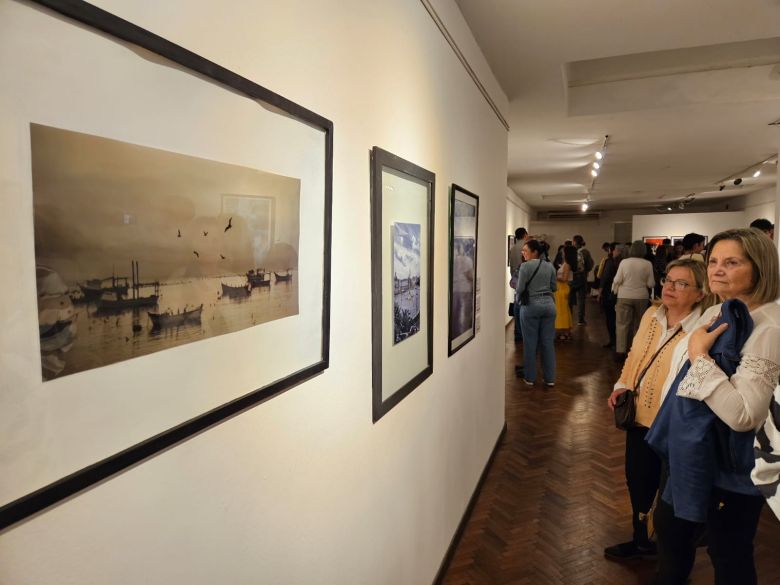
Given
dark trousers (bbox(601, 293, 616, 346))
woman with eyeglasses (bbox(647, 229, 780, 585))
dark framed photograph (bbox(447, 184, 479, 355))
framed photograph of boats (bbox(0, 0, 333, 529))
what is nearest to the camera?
framed photograph of boats (bbox(0, 0, 333, 529))

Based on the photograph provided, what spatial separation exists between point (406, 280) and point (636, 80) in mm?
4184

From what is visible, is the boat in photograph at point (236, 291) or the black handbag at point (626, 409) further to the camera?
the black handbag at point (626, 409)

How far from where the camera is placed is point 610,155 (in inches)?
304

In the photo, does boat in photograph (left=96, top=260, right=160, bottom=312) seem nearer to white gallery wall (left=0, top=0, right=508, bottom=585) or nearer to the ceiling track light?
white gallery wall (left=0, top=0, right=508, bottom=585)

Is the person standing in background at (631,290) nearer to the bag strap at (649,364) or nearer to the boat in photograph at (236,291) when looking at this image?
the bag strap at (649,364)

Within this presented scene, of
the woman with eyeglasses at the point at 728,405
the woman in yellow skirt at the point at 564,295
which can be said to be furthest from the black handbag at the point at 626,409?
the woman in yellow skirt at the point at 564,295

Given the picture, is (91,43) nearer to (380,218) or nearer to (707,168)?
(380,218)

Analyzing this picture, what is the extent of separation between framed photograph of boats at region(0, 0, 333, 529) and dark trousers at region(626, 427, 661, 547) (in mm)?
2208

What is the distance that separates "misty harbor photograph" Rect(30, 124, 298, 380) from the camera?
2.12 ft

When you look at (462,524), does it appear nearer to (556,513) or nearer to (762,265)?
(556,513)

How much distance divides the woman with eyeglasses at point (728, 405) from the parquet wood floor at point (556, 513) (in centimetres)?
104

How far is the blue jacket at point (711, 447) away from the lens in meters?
1.75

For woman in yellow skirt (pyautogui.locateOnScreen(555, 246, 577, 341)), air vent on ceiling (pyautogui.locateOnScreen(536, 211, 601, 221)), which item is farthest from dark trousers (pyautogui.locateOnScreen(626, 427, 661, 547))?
air vent on ceiling (pyautogui.locateOnScreen(536, 211, 601, 221))

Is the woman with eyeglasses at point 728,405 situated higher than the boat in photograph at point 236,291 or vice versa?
the boat in photograph at point 236,291
